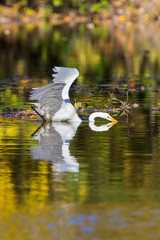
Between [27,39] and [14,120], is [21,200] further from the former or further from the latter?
[27,39]

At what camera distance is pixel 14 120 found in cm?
1161

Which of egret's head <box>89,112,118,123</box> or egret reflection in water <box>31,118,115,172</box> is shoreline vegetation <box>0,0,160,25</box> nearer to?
egret's head <box>89,112,118,123</box>

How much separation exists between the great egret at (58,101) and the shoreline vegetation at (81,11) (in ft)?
94.7

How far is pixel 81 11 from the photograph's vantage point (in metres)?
42.0

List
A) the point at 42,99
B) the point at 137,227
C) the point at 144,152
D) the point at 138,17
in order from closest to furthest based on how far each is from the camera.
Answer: the point at 137,227 < the point at 144,152 < the point at 42,99 < the point at 138,17

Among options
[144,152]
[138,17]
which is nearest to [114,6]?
[138,17]

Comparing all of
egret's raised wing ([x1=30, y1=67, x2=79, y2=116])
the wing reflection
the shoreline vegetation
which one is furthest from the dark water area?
the shoreline vegetation

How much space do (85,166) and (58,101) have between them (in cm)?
287

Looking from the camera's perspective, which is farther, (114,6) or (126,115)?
(114,6)

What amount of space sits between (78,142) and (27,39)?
20.8 metres

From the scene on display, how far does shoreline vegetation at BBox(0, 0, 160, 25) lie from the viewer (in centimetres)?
4128

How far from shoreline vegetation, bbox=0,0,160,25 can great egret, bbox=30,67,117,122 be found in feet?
94.7

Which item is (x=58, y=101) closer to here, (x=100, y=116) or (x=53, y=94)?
(x=53, y=94)

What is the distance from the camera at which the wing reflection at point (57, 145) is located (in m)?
8.33
